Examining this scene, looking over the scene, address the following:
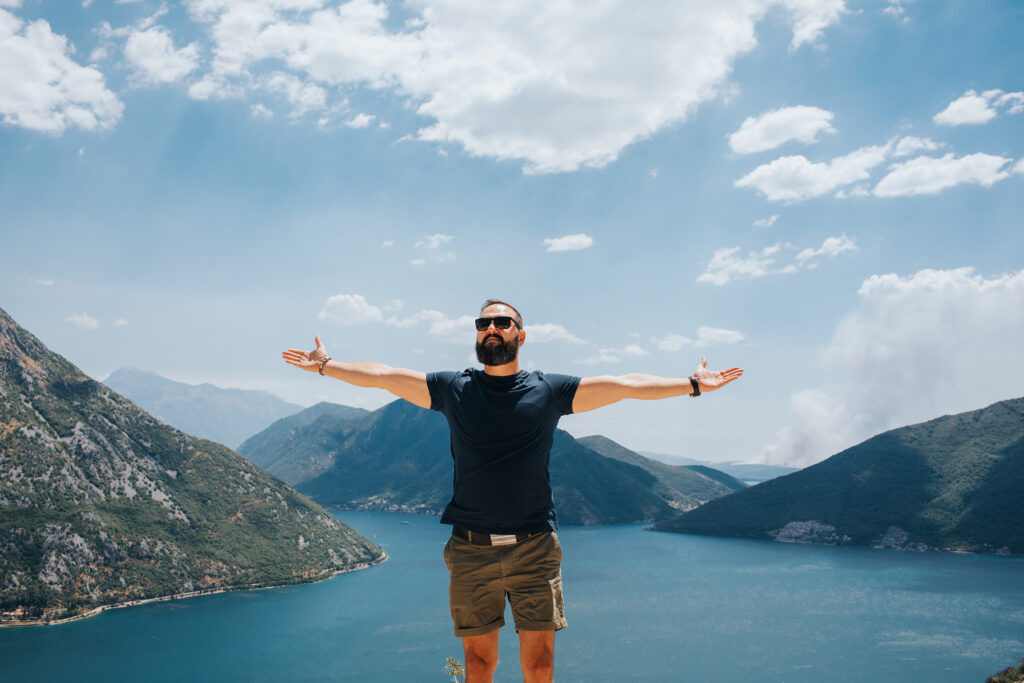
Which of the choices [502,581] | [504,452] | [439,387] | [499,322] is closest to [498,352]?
[499,322]

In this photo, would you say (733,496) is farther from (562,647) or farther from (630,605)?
(562,647)

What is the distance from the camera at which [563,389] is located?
3498 mm

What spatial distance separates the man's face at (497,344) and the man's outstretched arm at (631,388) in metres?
0.44

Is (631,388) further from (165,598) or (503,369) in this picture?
(165,598)

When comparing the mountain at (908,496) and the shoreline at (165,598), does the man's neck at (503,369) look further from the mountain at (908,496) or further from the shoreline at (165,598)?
the mountain at (908,496)

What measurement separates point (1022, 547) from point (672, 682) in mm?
104548

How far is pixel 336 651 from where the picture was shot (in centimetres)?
8156

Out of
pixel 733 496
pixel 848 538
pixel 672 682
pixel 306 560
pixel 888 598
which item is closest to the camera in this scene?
pixel 672 682

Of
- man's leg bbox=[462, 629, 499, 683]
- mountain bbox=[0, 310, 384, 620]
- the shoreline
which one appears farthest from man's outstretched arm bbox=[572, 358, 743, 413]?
mountain bbox=[0, 310, 384, 620]

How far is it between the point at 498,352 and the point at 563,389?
1.36 feet

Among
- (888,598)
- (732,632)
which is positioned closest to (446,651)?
(732,632)

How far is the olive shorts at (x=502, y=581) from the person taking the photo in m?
3.39

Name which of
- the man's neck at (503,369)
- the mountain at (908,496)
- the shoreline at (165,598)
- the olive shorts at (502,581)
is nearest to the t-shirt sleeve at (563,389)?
the man's neck at (503,369)

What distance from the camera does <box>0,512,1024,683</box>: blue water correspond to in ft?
238
